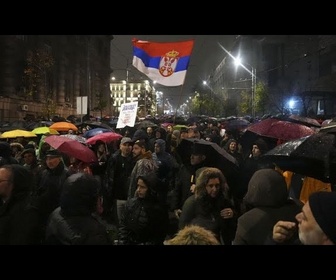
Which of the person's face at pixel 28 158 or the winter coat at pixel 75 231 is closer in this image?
the winter coat at pixel 75 231

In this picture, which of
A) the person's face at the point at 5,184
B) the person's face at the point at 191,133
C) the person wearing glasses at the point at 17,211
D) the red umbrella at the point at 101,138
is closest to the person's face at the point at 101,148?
the red umbrella at the point at 101,138

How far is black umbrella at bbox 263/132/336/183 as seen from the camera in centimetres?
441

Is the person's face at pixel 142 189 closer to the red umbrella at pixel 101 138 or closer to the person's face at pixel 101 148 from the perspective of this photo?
the person's face at pixel 101 148

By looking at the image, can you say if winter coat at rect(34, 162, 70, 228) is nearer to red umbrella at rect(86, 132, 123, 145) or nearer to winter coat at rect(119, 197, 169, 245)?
winter coat at rect(119, 197, 169, 245)

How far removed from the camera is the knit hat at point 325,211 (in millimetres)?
2145

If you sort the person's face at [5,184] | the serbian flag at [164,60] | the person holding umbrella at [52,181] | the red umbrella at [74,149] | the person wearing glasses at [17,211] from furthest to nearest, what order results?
the serbian flag at [164,60] → the red umbrella at [74,149] → the person holding umbrella at [52,181] → the person's face at [5,184] → the person wearing glasses at [17,211]

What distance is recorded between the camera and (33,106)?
139 feet

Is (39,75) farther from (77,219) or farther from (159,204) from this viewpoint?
(77,219)

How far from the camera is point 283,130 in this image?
283 inches

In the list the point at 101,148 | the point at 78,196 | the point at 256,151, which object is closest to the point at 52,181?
the point at 78,196

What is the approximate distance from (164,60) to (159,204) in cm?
712

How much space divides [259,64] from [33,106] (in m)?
52.2

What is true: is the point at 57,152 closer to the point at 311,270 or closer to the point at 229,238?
the point at 229,238
